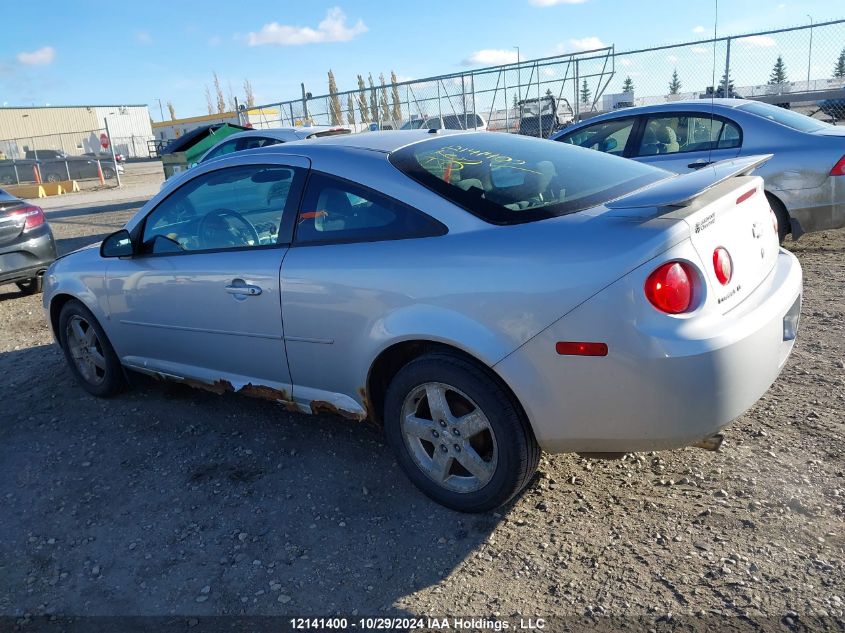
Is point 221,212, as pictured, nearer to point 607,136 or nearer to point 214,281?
point 214,281

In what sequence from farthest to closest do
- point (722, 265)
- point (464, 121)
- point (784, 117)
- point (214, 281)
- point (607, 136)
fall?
point (464, 121)
point (607, 136)
point (784, 117)
point (214, 281)
point (722, 265)

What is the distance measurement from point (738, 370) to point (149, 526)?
8.41ft

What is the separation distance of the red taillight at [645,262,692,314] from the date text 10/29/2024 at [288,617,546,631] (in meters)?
1.15

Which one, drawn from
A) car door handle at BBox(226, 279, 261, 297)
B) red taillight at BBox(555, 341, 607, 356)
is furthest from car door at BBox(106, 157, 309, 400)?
red taillight at BBox(555, 341, 607, 356)

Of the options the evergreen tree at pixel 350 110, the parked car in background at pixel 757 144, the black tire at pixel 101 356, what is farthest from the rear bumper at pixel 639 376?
the evergreen tree at pixel 350 110

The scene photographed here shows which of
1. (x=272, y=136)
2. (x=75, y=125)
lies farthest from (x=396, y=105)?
(x=75, y=125)

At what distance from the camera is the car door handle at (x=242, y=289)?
3334 millimetres

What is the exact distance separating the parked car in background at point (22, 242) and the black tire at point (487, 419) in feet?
20.7

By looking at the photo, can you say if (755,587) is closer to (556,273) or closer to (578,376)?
(578,376)

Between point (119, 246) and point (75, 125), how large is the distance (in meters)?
75.8

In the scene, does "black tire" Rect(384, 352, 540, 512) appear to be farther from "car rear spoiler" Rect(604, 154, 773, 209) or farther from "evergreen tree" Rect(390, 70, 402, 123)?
"evergreen tree" Rect(390, 70, 402, 123)

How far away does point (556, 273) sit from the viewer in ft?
8.07

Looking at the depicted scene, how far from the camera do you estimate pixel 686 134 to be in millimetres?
6969

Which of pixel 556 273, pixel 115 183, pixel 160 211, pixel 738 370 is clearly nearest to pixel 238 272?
pixel 160 211
